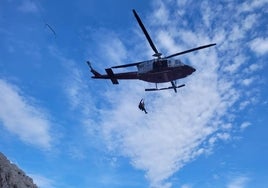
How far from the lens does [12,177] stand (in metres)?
100

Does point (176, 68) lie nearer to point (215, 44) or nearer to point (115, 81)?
point (215, 44)

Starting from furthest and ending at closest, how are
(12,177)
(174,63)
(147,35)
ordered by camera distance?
(12,177) < (174,63) < (147,35)

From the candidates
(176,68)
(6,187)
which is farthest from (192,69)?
(6,187)

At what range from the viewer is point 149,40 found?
4088 centimetres

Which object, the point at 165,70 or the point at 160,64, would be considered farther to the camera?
the point at 160,64

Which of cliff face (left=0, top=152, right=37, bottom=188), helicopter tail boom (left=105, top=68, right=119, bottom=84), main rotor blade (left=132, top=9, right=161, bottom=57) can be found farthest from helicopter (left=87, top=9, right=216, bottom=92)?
cliff face (left=0, top=152, right=37, bottom=188)

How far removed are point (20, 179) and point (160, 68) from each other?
77112 millimetres

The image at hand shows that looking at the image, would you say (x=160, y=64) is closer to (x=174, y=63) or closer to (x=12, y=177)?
(x=174, y=63)

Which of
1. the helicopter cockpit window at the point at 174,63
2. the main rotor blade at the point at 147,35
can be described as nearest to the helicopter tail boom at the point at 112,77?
the main rotor blade at the point at 147,35

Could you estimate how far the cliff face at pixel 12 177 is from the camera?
9788 cm

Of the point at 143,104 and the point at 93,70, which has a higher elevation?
the point at 93,70

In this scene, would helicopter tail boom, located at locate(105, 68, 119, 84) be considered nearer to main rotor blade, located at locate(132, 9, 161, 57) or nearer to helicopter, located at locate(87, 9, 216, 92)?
helicopter, located at locate(87, 9, 216, 92)

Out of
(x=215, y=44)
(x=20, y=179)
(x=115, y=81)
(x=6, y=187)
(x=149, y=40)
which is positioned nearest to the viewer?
(x=215, y=44)

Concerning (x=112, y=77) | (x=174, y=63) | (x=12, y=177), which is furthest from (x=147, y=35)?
(x=12, y=177)
